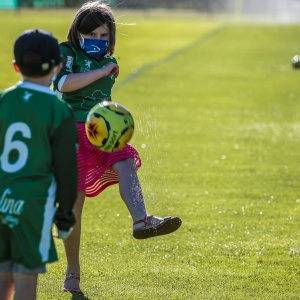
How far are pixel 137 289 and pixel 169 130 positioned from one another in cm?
735

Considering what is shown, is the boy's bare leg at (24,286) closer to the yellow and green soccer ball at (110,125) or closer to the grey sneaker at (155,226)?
the yellow and green soccer ball at (110,125)

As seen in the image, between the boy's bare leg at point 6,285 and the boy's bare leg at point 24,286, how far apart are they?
0.08 metres

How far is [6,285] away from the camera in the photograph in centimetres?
392

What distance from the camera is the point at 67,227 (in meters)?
3.84

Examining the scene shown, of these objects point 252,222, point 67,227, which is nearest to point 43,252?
point 67,227

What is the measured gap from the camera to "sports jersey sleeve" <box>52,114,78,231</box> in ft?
12.3

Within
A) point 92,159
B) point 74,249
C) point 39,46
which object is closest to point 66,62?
point 92,159

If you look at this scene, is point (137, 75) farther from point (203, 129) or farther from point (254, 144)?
point (254, 144)

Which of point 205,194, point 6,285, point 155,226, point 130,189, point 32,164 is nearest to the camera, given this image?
point 32,164

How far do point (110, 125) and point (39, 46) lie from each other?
3.08 ft

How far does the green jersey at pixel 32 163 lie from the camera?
3.72m

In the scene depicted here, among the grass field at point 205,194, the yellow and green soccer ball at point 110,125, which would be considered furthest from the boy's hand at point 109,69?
the grass field at point 205,194

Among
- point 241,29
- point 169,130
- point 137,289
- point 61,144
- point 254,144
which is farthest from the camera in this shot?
point 241,29

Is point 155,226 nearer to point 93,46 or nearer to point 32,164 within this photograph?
point 93,46
